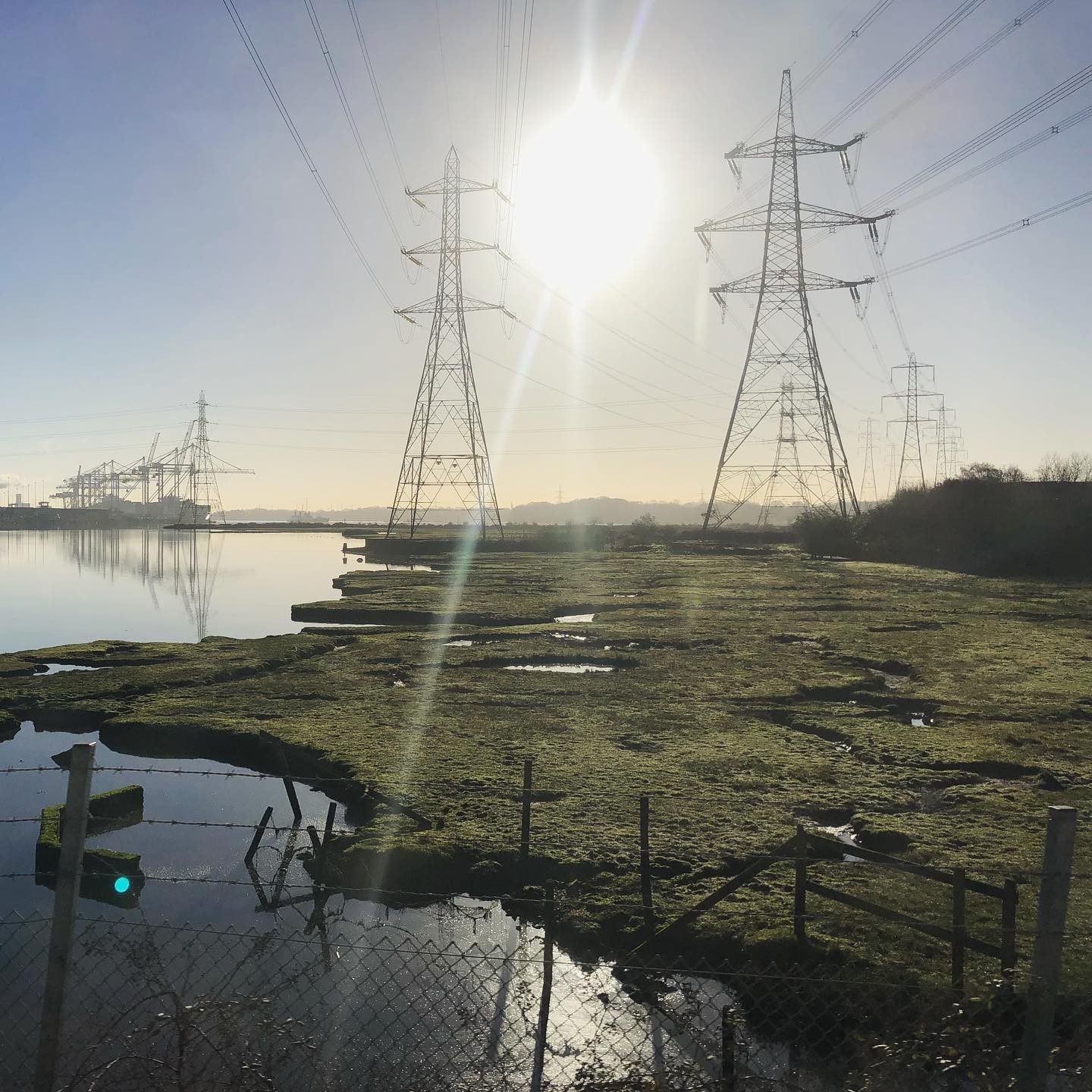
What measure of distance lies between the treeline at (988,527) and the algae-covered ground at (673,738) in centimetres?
1647

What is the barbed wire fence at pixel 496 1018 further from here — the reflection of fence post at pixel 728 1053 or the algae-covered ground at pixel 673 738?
the algae-covered ground at pixel 673 738

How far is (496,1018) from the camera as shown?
18.4 ft

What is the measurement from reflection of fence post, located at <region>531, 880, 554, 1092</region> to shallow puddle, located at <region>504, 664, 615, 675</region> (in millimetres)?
10658

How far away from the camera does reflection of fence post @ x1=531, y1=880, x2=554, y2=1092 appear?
4.59 metres

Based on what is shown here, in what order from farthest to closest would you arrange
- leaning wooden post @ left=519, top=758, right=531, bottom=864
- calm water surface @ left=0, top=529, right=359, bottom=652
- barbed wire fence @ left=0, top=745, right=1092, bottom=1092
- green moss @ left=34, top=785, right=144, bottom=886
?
1. calm water surface @ left=0, top=529, right=359, bottom=652
2. green moss @ left=34, top=785, right=144, bottom=886
3. leaning wooden post @ left=519, top=758, right=531, bottom=864
4. barbed wire fence @ left=0, top=745, right=1092, bottom=1092

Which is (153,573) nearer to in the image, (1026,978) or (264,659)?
(264,659)

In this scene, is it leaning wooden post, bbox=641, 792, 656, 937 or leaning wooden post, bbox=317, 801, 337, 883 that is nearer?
leaning wooden post, bbox=641, 792, 656, 937

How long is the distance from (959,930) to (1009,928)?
1.24 feet

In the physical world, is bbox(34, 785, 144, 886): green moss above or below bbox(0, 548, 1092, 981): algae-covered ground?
below

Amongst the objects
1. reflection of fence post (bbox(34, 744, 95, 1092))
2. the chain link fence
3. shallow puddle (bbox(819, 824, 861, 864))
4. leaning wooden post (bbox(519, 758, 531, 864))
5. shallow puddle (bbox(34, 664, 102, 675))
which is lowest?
shallow puddle (bbox(34, 664, 102, 675))

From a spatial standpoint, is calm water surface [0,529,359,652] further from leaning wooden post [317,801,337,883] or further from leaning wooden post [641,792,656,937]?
leaning wooden post [641,792,656,937]

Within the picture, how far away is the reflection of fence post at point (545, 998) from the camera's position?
4586 mm

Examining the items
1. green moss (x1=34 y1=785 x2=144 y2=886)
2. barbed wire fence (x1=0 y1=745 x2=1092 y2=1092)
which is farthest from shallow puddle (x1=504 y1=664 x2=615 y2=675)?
barbed wire fence (x1=0 y1=745 x2=1092 y2=1092)

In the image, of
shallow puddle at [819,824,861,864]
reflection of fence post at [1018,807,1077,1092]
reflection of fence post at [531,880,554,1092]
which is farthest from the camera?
shallow puddle at [819,824,861,864]
